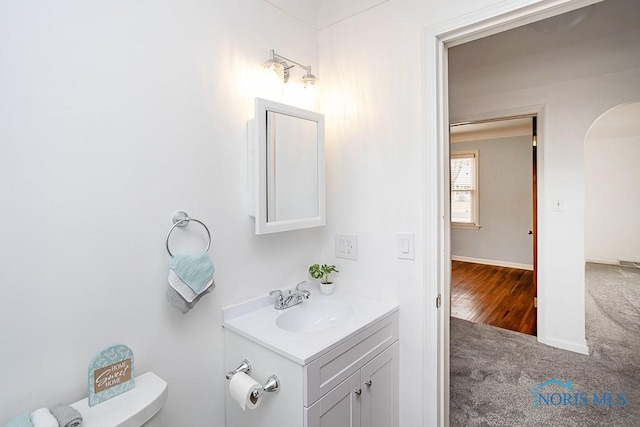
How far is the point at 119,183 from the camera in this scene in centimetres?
106

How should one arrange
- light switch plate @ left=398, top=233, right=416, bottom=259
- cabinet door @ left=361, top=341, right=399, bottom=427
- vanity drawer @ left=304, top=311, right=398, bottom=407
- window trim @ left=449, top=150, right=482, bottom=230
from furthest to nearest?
window trim @ left=449, top=150, right=482, bottom=230 < light switch plate @ left=398, top=233, right=416, bottom=259 < cabinet door @ left=361, top=341, right=399, bottom=427 < vanity drawer @ left=304, top=311, right=398, bottom=407

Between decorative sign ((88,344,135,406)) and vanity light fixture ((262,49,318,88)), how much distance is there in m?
1.28

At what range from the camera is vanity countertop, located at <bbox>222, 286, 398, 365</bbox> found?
3.62ft

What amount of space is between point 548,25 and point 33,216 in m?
3.04

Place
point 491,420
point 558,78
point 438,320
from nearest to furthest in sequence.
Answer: point 438,320
point 491,420
point 558,78

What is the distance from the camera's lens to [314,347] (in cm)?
110

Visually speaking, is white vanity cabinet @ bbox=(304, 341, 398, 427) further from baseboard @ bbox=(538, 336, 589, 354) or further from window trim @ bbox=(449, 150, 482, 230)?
window trim @ bbox=(449, 150, 482, 230)

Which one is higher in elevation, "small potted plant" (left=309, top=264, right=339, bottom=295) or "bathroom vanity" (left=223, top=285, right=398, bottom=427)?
"small potted plant" (left=309, top=264, right=339, bottom=295)

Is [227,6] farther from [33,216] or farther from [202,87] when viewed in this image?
[33,216]

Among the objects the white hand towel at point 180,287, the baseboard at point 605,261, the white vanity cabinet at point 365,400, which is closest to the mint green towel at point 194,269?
the white hand towel at point 180,287

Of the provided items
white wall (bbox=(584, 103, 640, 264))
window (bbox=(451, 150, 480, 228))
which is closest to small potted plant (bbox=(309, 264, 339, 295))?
window (bbox=(451, 150, 480, 228))

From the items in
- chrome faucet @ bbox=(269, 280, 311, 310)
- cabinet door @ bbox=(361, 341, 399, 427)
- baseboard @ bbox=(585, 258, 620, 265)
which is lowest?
baseboard @ bbox=(585, 258, 620, 265)

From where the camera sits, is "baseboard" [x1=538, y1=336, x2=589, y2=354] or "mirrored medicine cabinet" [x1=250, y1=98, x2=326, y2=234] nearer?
"mirrored medicine cabinet" [x1=250, y1=98, x2=326, y2=234]

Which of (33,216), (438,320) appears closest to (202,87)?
(33,216)
